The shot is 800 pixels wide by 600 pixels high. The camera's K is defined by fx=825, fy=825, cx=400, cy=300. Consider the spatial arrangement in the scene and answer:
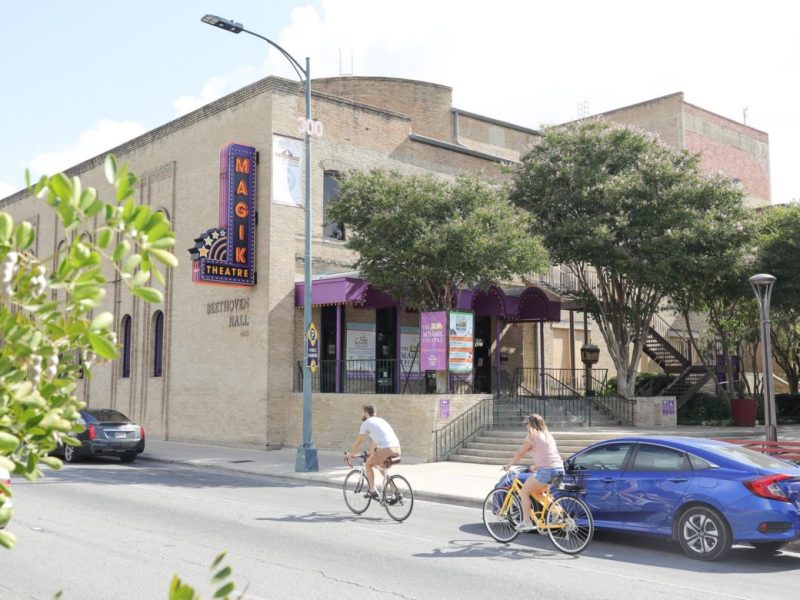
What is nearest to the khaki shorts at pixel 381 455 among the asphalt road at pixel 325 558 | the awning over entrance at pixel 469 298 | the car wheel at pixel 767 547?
the asphalt road at pixel 325 558

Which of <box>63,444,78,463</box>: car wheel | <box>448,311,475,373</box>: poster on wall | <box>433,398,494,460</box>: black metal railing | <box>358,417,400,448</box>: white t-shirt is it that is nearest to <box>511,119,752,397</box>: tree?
<box>448,311,475,373</box>: poster on wall

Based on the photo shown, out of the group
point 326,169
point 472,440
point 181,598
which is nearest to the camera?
point 181,598

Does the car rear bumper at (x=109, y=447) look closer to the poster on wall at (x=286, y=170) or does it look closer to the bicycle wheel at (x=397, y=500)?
the poster on wall at (x=286, y=170)

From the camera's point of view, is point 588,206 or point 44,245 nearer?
point 588,206

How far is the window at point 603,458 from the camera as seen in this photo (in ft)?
36.2

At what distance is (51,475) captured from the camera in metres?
18.0

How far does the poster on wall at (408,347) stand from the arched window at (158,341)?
30.7ft

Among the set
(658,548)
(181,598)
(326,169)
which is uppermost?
(326,169)

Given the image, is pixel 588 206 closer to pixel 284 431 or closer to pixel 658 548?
pixel 284 431

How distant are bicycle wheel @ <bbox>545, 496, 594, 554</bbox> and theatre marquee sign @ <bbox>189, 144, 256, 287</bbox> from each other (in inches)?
639

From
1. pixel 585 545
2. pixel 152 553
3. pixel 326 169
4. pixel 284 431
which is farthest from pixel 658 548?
pixel 326 169

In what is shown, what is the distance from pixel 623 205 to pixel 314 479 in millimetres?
11650

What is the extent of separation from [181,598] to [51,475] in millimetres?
17507

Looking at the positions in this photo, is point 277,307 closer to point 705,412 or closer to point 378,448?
point 378,448
